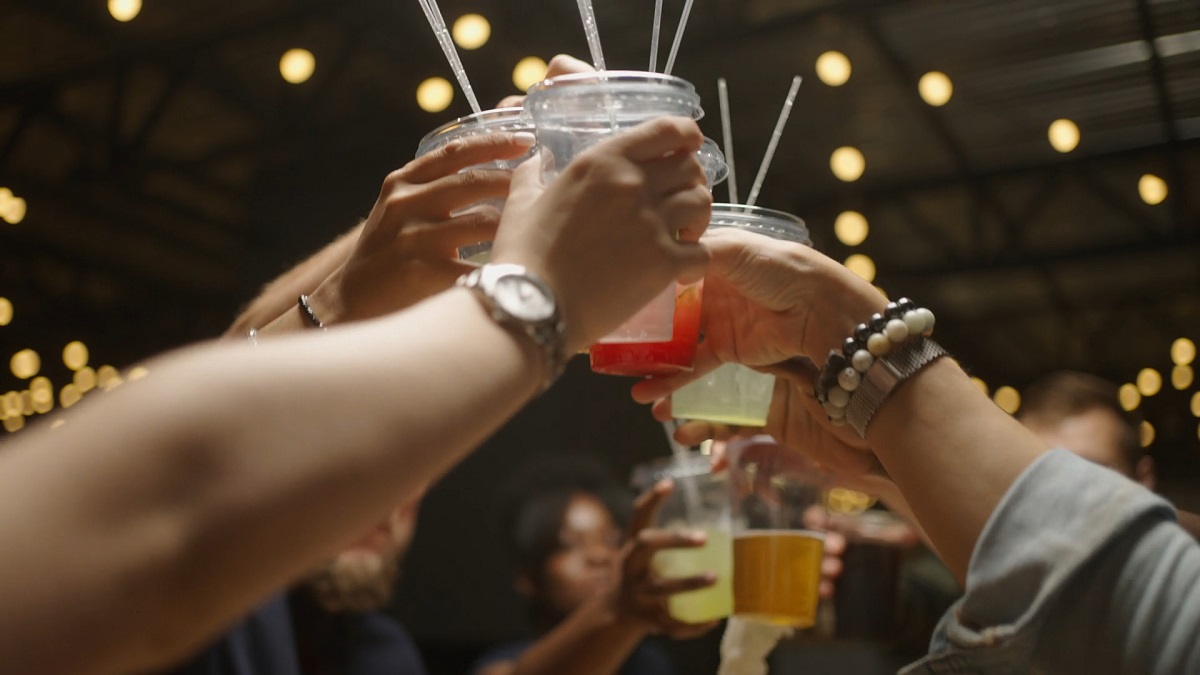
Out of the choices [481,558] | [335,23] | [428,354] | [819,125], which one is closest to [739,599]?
[428,354]

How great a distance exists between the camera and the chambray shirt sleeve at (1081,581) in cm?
100

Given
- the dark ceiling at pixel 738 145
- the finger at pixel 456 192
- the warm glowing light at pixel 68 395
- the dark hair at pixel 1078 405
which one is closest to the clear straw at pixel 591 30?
the finger at pixel 456 192

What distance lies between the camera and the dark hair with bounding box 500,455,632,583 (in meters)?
3.58

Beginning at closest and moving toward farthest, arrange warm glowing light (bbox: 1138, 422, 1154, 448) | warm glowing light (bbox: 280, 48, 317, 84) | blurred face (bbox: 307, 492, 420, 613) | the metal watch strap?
the metal watch strap, blurred face (bbox: 307, 492, 420, 613), warm glowing light (bbox: 280, 48, 317, 84), warm glowing light (bbox: 1138, 422, 1154, 448)

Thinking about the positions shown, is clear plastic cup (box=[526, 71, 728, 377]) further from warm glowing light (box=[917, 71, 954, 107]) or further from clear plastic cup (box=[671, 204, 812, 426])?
warm glowing light (box=[917, 71, 954, 107])

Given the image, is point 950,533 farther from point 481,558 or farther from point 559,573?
point 481,558

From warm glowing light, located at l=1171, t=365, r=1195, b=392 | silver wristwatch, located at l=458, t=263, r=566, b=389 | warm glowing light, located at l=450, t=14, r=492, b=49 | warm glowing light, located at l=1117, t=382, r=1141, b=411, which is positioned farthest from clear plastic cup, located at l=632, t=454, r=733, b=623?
warm glowing light, located at l=1117, t=382, r=1141, b=411

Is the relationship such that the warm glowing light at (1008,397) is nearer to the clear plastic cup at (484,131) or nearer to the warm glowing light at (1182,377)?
the warm glowing light at (1182,377)

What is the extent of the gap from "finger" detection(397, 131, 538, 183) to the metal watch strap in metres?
0.47

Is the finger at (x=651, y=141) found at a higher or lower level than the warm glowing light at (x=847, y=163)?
lower

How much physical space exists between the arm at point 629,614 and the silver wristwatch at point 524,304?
134 centimetres

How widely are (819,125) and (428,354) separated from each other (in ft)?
Result: 10.9

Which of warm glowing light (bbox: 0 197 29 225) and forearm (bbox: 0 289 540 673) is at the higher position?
warm glowing light (bbox: 0 197 29 225)

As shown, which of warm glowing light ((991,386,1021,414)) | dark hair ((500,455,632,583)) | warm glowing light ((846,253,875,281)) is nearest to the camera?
dark hair ((500,455,632,583))
